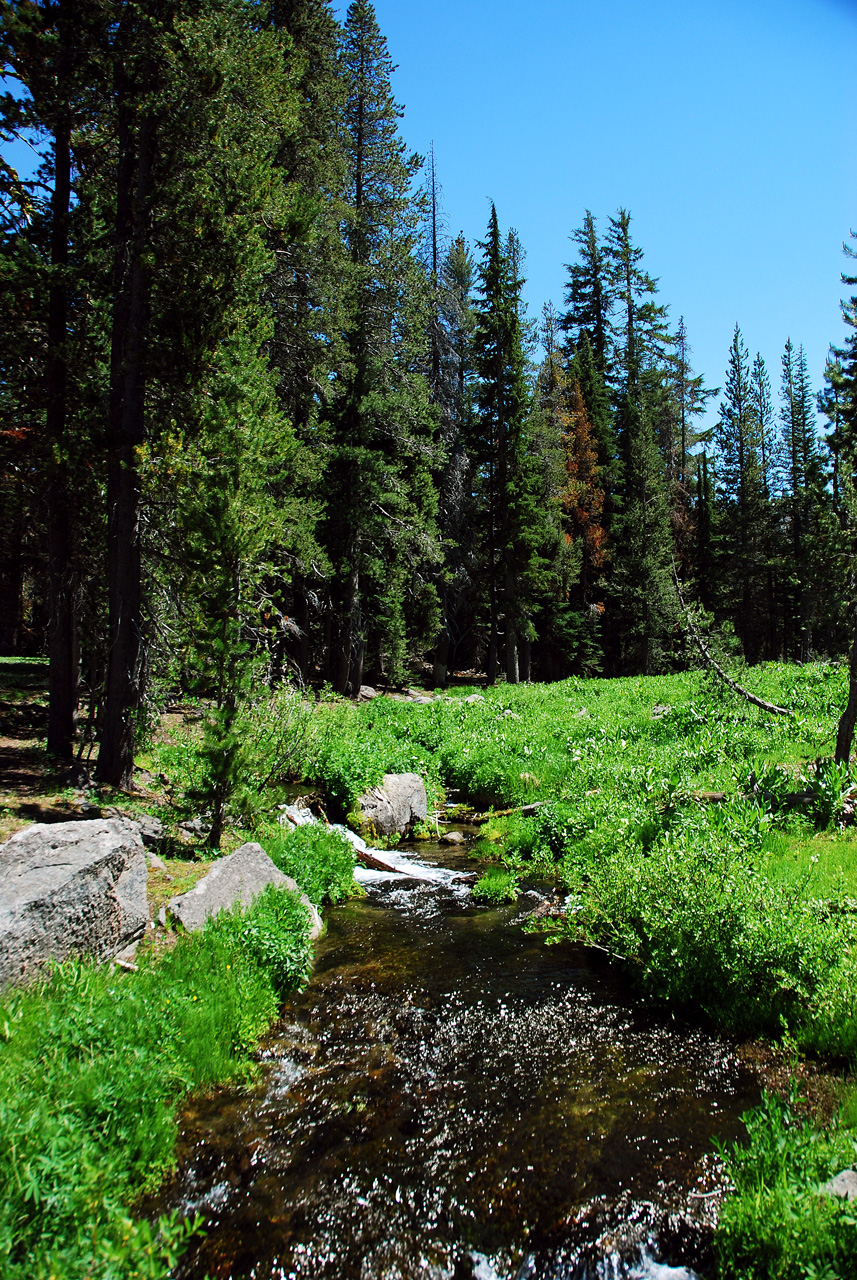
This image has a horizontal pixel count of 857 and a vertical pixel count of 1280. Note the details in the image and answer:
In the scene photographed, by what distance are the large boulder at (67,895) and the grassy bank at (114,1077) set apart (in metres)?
0.22

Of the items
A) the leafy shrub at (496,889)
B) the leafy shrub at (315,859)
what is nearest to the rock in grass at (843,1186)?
the leafy shrub at (496,889)

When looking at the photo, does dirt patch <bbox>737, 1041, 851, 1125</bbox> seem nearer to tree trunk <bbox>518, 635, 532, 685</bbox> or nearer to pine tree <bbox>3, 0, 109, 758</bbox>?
pine tree <bbox>3, 0, 109, 758</bbox>

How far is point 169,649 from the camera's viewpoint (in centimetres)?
1229

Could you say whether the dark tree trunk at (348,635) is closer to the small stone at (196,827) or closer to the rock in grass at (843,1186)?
the small stone at (196,827)

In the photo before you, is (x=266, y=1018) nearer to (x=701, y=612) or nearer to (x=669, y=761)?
(x=669, y=761)

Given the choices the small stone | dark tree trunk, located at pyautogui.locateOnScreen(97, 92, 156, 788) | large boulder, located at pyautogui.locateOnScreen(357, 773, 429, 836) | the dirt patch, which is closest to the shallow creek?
the dirt patch

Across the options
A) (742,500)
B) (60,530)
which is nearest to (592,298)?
(742,500)

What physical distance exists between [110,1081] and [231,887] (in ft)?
9.10

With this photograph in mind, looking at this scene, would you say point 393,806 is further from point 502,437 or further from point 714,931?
point 502,437

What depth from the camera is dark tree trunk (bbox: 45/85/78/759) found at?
12.4 meters

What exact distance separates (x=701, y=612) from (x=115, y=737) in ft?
36.5

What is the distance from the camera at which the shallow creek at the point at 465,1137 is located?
391cm

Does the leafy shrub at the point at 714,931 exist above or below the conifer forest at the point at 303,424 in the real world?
below

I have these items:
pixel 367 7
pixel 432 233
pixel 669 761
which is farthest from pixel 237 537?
pixel 432 233
